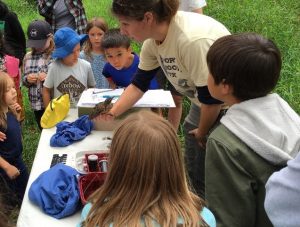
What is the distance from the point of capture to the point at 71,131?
2.36 meters

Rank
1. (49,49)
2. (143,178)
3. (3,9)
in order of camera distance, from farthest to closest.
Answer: (3,9) < (49,49) < (143,178)

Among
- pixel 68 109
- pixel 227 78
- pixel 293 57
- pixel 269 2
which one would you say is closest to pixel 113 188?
pixel 227 78

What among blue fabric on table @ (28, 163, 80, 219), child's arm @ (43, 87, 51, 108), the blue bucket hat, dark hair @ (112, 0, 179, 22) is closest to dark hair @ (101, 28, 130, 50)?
the blue bucket hat

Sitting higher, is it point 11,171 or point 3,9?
point 3,9

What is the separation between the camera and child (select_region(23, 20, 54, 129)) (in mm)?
3471

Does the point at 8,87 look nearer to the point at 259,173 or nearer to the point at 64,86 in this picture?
the point at 64,86

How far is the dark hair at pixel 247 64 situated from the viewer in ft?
4.80

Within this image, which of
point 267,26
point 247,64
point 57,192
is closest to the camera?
point 247,64

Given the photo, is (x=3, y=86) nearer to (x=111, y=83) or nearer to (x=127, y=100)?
(x=127, y=100)

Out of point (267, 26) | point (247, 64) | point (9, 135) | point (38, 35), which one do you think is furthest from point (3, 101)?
point (267, 26)

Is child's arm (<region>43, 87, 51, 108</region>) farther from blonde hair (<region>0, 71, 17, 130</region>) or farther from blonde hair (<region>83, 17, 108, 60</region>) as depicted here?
blonde hair (<region>0, 71, 17, 130</region>)

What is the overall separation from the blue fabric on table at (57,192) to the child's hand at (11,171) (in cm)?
70

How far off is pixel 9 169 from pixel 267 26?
3968 mm

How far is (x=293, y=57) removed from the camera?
4688 mm
